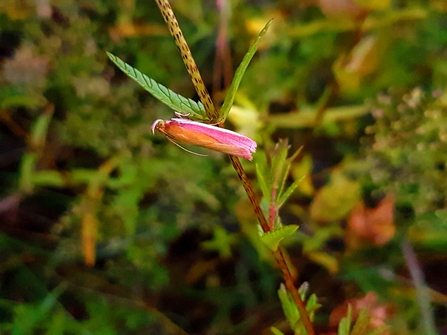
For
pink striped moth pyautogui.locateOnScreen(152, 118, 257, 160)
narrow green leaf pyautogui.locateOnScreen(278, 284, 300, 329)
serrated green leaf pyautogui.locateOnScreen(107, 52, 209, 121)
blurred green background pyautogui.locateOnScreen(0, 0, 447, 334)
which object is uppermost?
blurred green background pyautogui.locateOnScreen(0, 0, 447, 334)

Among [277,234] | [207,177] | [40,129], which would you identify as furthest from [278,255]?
[40,129]

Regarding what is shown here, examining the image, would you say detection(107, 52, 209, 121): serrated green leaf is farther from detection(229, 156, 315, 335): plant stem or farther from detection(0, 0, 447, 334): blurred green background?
detection(0, 0, 447, 334): blurred green background

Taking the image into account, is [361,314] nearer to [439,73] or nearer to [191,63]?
[191,63]

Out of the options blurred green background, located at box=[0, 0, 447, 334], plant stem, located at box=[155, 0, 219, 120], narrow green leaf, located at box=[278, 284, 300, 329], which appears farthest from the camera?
blurred green background, located at box=[0, 0, 447, 334]

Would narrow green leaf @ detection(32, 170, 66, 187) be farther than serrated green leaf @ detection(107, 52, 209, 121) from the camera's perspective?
Yes

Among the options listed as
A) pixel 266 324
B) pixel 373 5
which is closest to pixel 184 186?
pixel 266 324

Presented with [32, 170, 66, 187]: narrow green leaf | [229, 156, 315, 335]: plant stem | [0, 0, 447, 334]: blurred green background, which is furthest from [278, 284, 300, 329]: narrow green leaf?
[32, 170, 66, 187]: narrow green leaf
